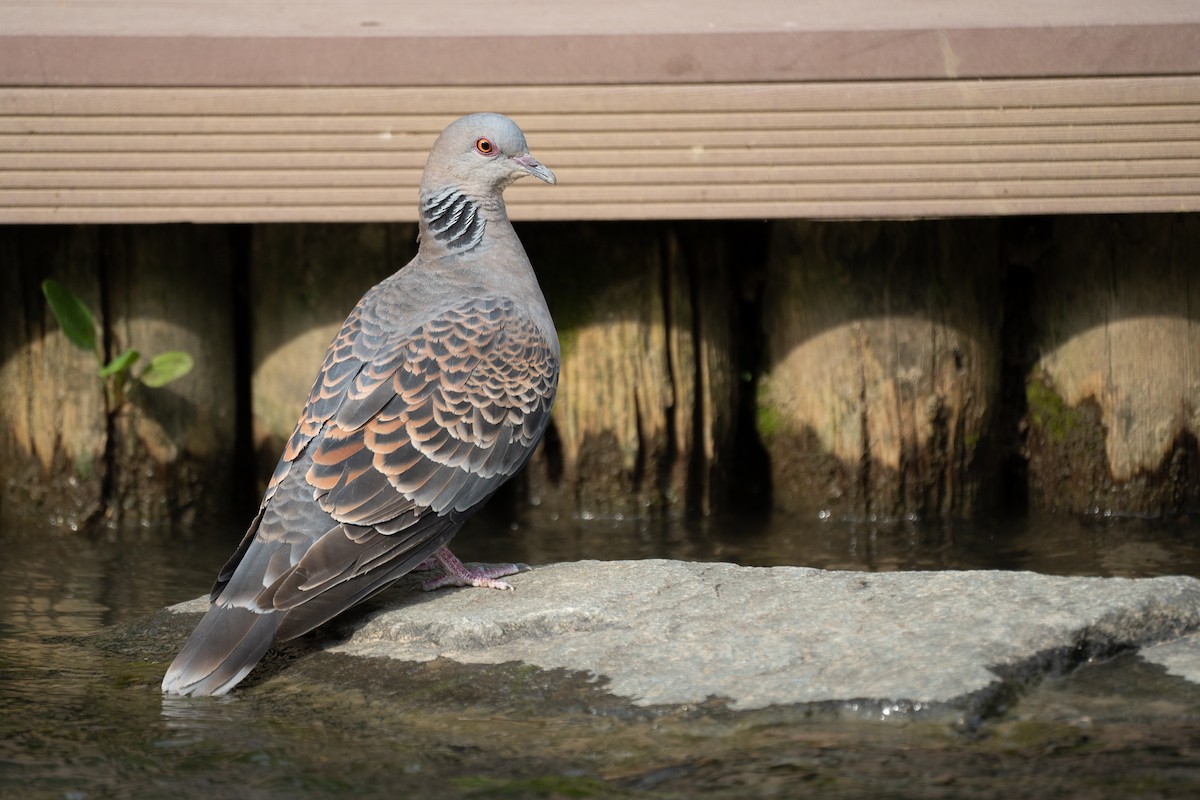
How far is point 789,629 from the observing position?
13.4ft

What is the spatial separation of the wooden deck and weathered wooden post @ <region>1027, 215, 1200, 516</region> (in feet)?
1.43

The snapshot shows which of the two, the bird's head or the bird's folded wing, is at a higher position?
the bird's head

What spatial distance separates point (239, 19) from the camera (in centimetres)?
627

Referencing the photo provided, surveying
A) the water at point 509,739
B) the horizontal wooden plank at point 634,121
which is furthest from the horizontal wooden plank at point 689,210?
the water at point 509,739

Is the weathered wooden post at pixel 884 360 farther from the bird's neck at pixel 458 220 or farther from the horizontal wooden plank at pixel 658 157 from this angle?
the bird's neck at pixel 458 220

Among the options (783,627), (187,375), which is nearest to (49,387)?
(187,375)

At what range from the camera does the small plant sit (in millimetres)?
6195

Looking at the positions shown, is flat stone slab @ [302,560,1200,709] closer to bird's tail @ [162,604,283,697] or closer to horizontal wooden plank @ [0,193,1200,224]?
bird's tail @ [162,604,283,697]

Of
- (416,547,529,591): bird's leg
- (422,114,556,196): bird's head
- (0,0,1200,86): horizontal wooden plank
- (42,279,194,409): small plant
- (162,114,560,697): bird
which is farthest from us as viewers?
(42,279,194,409): small plant

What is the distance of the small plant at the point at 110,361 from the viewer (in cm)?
620

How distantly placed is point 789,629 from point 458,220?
A: 1915 mm

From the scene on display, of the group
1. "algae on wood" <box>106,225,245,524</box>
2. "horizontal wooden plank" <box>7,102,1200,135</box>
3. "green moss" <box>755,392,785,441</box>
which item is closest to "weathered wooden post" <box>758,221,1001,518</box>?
"green moss" <box>755,392,785,441</box>

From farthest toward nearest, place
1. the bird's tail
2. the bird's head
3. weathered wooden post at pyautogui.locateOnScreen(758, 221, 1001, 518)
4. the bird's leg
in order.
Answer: weathered wooden post at pyautogui.locateOnScreen(758, 221, 1001, 518), the bird's head, the bird's leg, the bird's tail

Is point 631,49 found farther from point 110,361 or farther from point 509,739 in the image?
point 509,739
